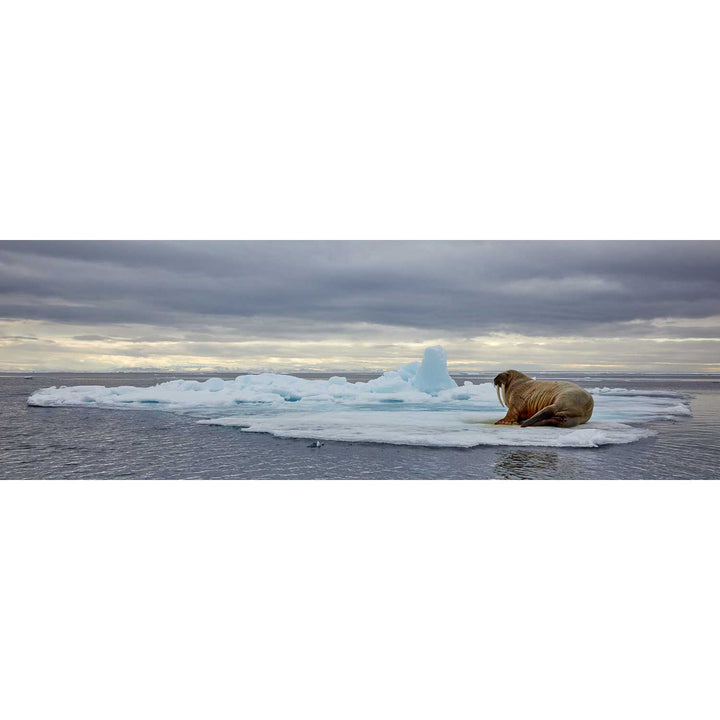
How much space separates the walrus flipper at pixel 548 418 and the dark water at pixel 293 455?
0.50 m

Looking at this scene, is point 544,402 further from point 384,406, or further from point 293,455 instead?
point 293,455

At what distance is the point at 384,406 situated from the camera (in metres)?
8.21

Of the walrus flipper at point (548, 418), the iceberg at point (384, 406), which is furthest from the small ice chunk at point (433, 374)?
the walrus flipper at point (548, 418)

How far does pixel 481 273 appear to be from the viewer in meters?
6.75

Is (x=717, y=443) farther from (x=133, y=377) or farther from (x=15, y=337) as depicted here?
(x=15, y=337)

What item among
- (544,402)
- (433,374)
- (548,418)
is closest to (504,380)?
(544,402)

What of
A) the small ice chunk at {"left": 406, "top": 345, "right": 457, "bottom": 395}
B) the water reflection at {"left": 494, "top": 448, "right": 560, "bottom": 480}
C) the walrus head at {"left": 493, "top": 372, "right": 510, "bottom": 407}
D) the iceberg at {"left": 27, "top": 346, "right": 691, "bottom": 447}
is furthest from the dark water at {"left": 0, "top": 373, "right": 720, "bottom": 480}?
the small ice chunk at {"left": 406, "top": 345, "right": 457, "bottom": 395}

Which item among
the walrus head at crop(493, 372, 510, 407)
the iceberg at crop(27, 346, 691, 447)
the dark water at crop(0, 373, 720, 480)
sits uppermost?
the walrus head at crop(493, 372, 510, 407)

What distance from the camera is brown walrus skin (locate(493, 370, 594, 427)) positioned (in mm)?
6961

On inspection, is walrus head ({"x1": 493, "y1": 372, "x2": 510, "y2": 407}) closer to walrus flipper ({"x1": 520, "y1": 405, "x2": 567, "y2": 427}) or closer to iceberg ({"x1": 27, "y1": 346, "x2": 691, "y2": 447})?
iceberg ({"x1": 27, "y1": 346, "x2": 691, "y2": 447})

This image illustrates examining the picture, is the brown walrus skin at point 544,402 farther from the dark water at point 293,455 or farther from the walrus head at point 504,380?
the dark water at point 293,455

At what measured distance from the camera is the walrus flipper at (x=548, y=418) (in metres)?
6.94

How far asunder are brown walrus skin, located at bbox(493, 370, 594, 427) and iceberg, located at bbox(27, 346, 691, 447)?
0.18 m

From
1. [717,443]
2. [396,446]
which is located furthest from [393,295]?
[717,443]
